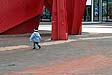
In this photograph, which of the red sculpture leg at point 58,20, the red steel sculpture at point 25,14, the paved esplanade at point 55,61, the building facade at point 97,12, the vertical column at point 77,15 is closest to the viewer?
the paved esplanade at point 55,61

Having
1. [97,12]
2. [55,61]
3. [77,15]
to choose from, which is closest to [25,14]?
[77,15]

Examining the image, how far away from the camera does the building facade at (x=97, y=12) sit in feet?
196

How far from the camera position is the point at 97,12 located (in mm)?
60594

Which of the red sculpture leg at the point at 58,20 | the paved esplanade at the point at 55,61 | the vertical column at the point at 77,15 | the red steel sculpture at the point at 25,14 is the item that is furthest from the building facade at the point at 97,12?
the paved esplanade at the point at 55,61

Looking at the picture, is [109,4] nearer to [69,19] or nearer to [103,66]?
[69,19]

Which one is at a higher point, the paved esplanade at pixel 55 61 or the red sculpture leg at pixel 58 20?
the red sculpture leg at pixel 58 20

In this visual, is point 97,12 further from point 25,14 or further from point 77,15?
point 25,14

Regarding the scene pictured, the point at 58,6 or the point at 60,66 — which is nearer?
the point at 60,66

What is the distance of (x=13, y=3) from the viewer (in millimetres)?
31094

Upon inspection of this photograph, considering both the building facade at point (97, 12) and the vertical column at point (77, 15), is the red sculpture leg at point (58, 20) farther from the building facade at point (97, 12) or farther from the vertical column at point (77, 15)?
the building facade at point (97, 12)


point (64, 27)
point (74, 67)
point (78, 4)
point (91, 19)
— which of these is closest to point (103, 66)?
point (74, 67)

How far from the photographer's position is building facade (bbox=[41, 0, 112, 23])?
196 feet

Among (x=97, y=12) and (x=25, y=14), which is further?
(x=97, y=12)

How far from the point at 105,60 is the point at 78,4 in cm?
1571
